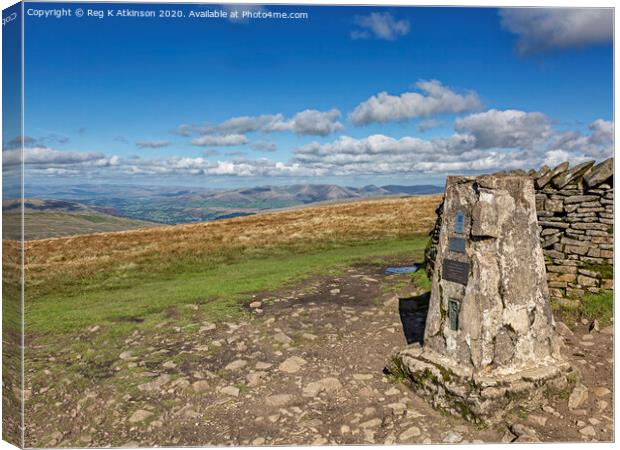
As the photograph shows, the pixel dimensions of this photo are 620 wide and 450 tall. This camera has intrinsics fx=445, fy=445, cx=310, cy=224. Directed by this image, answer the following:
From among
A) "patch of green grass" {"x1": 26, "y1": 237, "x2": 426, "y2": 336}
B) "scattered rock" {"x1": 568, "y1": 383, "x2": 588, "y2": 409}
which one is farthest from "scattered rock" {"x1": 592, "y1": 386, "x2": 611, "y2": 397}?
"patch of green grass" {"x1": 26, "y1": 237, "x2": 426, "y2": 336}

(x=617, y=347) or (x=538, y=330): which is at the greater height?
(x=538, y=330)

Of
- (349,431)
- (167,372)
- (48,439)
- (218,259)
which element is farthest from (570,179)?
(218,259)

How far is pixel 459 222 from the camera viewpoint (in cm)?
642

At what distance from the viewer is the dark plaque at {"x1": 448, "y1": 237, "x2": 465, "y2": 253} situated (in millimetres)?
6371

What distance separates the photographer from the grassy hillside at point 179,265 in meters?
11.8

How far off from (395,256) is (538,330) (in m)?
10.8

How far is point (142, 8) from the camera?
21.7ft

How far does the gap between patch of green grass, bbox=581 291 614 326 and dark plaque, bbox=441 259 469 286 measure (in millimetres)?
4304

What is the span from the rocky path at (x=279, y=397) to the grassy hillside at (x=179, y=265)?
7.69 feet

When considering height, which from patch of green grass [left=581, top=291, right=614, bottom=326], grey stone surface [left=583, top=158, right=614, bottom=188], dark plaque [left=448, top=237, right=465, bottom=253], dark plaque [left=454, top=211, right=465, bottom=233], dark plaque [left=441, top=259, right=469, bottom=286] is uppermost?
grey stone surface [left=583, top=158, right=614, bottom=188]

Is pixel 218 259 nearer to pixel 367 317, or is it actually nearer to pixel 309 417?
pixel 367 317

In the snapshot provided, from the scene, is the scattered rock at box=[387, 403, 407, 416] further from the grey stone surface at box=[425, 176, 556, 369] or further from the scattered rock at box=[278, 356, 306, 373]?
the scattered rock at box=[278, 356, 306, 373]

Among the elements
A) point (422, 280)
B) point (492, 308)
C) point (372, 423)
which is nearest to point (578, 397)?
point (492, 308)

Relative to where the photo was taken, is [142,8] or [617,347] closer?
[142,8]
